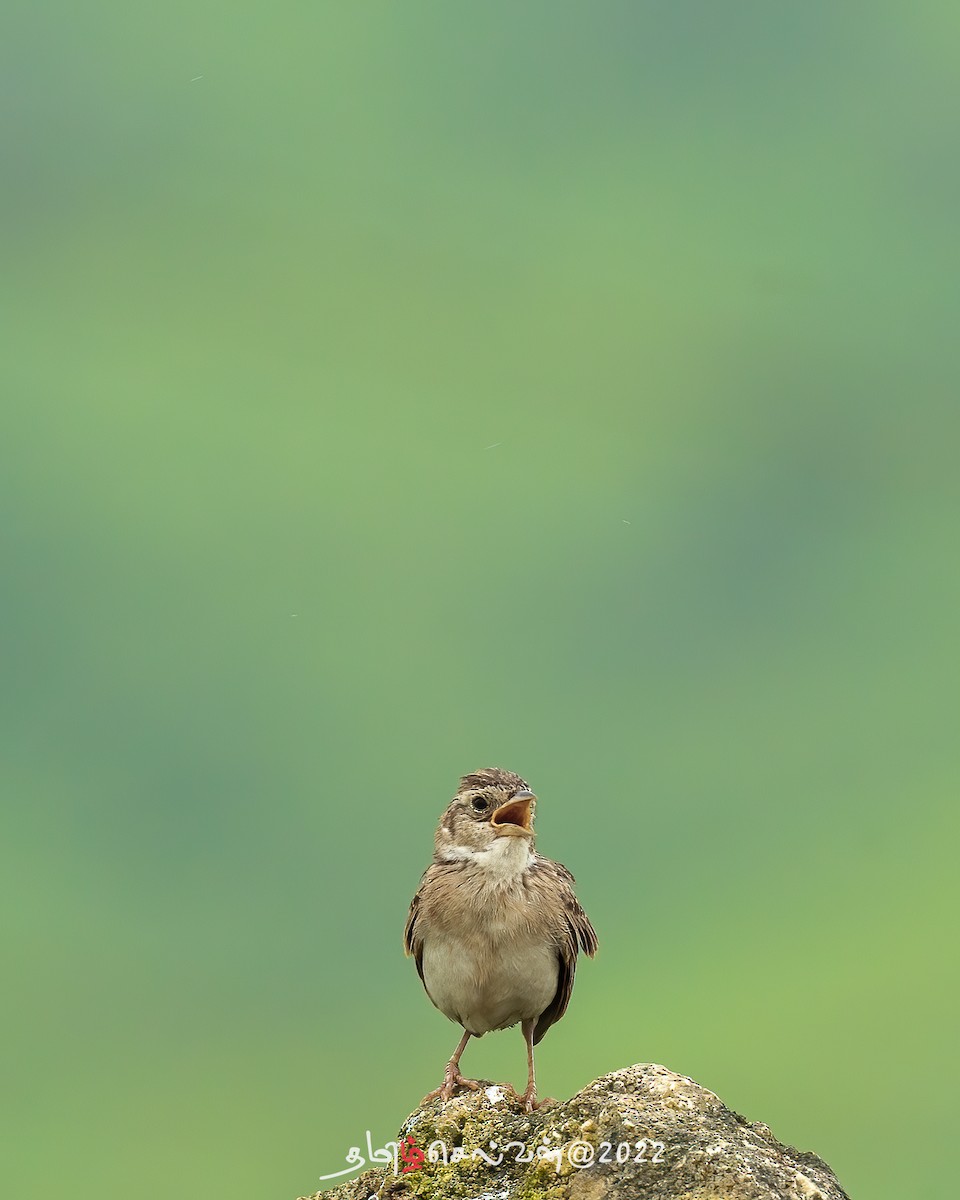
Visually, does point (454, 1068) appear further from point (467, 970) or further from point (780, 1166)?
point (780, 1166)

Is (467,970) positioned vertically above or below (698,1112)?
above

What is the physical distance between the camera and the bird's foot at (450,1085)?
8938 millimetres

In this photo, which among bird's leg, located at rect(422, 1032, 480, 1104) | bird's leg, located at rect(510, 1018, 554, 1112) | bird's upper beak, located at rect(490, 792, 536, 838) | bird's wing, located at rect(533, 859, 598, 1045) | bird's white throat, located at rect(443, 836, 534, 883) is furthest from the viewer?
bird's wing, located at rect(533, 859, 598, 1045)

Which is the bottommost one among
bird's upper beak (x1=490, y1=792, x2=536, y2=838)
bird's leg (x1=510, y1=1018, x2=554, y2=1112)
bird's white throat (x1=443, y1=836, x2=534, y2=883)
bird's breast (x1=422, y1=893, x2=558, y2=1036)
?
bird's leg (x1=510, y1=1018, x2=554, y2=1112)

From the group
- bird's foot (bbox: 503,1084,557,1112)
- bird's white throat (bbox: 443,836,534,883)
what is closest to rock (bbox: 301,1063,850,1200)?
bird's foot (bbox: 503,1084,557,1112)

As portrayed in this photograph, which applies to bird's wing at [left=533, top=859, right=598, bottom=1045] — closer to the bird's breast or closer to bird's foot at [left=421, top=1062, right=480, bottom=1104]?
the bird's breast

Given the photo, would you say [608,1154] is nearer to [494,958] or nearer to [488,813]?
[494,958]

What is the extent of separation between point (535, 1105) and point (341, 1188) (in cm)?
117

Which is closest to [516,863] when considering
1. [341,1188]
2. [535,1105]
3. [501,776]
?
[501,776]

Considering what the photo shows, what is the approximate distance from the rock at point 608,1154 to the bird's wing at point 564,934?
2200 millimetres

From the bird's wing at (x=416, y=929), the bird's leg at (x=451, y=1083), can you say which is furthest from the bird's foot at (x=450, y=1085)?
the bird's wing at (x=416, y=929)

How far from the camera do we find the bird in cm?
983

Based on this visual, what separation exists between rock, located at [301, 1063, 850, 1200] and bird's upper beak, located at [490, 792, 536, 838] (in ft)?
7.05

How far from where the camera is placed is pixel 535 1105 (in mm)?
8297
